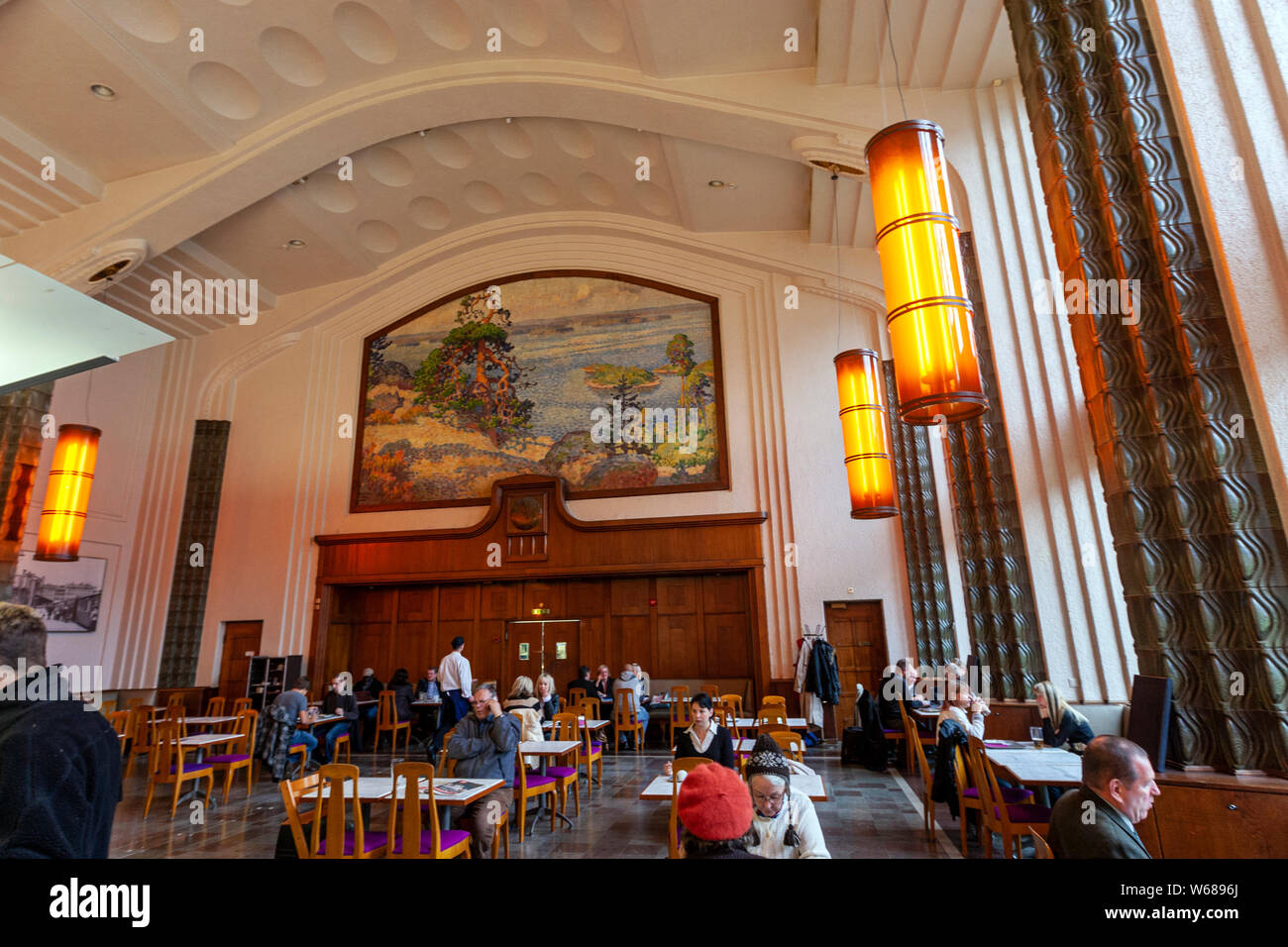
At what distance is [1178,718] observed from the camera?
2797 mm

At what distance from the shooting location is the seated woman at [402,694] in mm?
10328

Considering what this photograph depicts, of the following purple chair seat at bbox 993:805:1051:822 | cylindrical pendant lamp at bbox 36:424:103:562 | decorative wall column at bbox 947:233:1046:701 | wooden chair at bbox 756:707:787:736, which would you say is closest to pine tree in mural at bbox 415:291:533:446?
cylindrical pendant lamp at bbox 36:424:103:562

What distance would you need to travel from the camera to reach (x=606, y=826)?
5.59 m

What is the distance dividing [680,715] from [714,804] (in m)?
7.64

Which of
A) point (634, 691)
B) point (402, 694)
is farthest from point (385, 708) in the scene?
point (634, 691)

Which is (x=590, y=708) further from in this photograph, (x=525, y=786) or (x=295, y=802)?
(x=295, y=802)

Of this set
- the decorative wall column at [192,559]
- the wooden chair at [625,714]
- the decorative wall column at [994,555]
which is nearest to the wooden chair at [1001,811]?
the decorative wall column at [994,555]

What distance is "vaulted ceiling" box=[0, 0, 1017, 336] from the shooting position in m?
7.86

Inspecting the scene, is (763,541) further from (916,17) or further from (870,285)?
(916,17)

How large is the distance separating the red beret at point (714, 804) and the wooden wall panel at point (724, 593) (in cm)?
932

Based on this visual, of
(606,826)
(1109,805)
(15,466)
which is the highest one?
(15,466)

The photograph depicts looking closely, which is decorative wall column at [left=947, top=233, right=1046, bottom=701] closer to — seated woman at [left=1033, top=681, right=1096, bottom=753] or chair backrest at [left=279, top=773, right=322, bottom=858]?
seated woman at [left=1033, top=681, right=1096, bottom=753]

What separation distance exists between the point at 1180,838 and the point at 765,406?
30.6 ft

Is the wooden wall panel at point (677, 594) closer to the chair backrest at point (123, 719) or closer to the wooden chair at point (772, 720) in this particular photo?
the wooden chair at point (772, 720)
